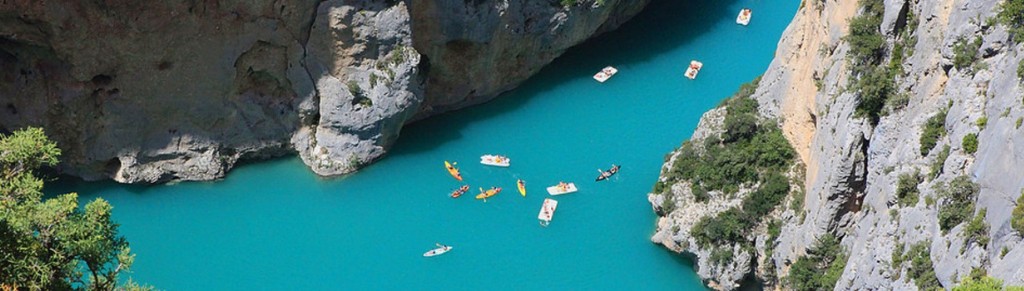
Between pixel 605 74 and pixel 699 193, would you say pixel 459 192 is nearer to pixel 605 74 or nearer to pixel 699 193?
pixel 699 193

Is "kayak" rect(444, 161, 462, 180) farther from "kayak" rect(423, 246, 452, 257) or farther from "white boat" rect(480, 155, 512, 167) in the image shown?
"kayak" rect(423, 246, 452, 257)

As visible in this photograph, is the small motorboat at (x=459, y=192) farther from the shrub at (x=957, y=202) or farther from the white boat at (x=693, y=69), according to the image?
the shrub at (x=957, y=202)

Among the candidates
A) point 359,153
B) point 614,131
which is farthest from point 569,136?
point 359,153

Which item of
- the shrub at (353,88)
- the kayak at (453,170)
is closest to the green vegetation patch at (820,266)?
the kayak at (453,170)

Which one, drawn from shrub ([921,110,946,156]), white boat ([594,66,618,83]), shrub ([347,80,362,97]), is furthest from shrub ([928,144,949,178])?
white boat ([594,66,618,83])

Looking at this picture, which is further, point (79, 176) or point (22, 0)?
point (79, 176)

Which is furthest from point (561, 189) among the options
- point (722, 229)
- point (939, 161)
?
point (939, 161)

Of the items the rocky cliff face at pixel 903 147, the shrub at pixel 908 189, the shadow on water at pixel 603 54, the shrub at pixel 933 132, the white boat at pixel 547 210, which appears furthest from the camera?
the shadow on water at pixel 603 54

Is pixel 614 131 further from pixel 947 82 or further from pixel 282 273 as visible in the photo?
pixel 947 82
